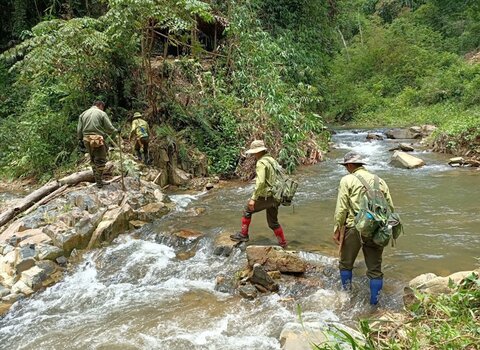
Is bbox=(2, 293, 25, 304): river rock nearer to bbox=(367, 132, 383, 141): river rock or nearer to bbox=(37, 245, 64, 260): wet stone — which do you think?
bbox=(37, 245, 64, 260): wet stone

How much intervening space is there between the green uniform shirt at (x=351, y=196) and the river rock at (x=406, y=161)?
28.1 feet

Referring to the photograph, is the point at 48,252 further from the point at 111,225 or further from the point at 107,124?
the point at 107,124

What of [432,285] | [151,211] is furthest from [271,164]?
[151,211]

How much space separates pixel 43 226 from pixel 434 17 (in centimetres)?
4005

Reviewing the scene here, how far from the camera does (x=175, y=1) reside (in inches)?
412

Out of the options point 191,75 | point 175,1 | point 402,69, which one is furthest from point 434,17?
point 175,1

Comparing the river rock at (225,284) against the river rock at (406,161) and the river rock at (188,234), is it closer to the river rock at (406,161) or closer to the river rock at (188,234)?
the river rock at (188,234)

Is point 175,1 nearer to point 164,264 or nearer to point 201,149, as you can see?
point 201,149

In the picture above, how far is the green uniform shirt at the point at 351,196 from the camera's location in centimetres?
503

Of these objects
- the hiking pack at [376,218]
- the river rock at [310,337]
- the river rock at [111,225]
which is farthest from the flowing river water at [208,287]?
the hiking pack at [376,218]

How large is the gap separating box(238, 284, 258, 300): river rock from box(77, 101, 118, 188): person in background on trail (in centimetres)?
481

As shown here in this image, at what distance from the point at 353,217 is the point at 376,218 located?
363mm

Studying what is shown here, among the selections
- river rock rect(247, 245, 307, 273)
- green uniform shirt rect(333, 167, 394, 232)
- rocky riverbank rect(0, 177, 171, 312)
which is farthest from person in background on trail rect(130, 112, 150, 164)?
green uniform shirt rect(333, 167, 394, 232)

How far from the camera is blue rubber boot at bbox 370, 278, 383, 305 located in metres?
5.19
